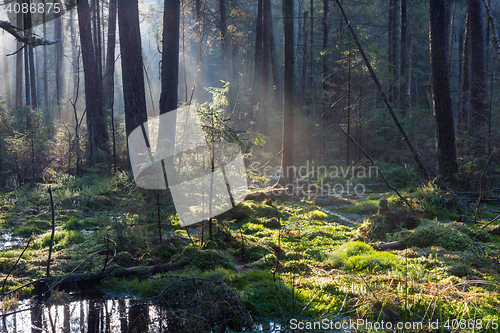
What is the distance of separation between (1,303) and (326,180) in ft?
35.9

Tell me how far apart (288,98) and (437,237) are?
21.2ft

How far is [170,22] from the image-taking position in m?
9.19

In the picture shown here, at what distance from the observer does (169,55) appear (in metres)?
9.23

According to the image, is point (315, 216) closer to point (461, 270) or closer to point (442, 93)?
point (461, 270)

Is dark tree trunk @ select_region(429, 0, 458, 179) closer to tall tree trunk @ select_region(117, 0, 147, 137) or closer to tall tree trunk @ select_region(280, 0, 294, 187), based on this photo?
tall tree trunk @ select_region(280, 0, 294, 187)

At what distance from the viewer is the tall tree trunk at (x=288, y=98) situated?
10.2 metres

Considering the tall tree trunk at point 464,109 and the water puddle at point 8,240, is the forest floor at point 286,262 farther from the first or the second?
the tall tree trunk at point 464,109

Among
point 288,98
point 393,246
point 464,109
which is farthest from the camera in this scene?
point 464,109

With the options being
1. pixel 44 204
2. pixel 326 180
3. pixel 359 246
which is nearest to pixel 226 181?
pixel 359 246

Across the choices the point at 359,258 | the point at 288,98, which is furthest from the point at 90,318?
the point at 288,98

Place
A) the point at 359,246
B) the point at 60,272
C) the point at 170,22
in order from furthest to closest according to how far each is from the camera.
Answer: the point at 170,22 → the point at 359,246 → the point at 60,272

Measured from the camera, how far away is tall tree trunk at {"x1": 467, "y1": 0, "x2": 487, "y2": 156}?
33.0 feet

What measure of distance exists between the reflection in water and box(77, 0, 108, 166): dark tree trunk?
1073 centimetres

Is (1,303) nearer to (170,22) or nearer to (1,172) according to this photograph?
(170,22)
